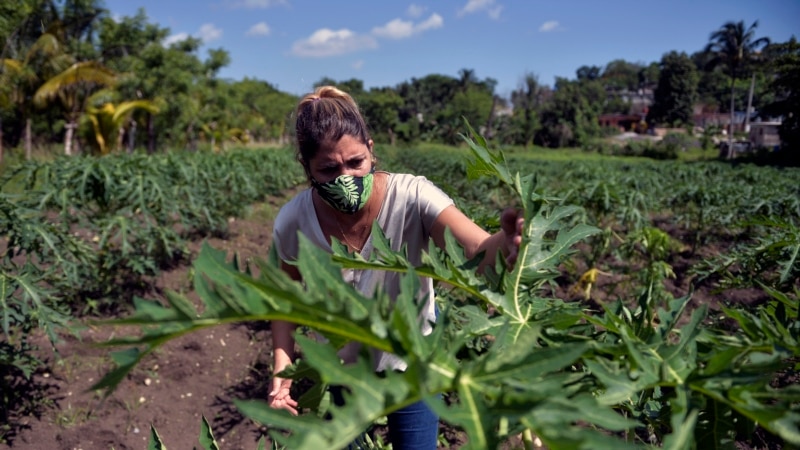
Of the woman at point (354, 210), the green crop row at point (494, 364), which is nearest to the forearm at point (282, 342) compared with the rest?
the woman at point (354, 210)

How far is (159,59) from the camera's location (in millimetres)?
23891

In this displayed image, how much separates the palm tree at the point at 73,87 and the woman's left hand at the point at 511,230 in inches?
860

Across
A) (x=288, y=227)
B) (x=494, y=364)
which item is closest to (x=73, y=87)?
(x=288, y=227)

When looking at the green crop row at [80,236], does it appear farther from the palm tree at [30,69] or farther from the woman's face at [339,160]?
the palm tree at [30,69]

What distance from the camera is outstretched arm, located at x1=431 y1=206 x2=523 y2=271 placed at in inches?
49.3

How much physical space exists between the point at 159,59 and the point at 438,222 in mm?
25524

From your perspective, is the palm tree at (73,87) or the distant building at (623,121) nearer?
the palm tree at (73,87)

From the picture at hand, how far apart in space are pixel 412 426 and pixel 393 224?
0.77 metres

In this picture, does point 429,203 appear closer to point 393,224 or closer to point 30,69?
point 393,224

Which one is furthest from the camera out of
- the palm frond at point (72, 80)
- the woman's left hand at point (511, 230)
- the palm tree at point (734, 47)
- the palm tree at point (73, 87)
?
the palm tree at point (734, 47)

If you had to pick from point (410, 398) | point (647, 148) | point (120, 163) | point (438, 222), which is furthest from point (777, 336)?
point (647, 148)

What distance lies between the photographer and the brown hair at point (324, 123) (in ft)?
6.37

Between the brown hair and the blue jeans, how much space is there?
0.92 meters

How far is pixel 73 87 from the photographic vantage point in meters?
21.5
